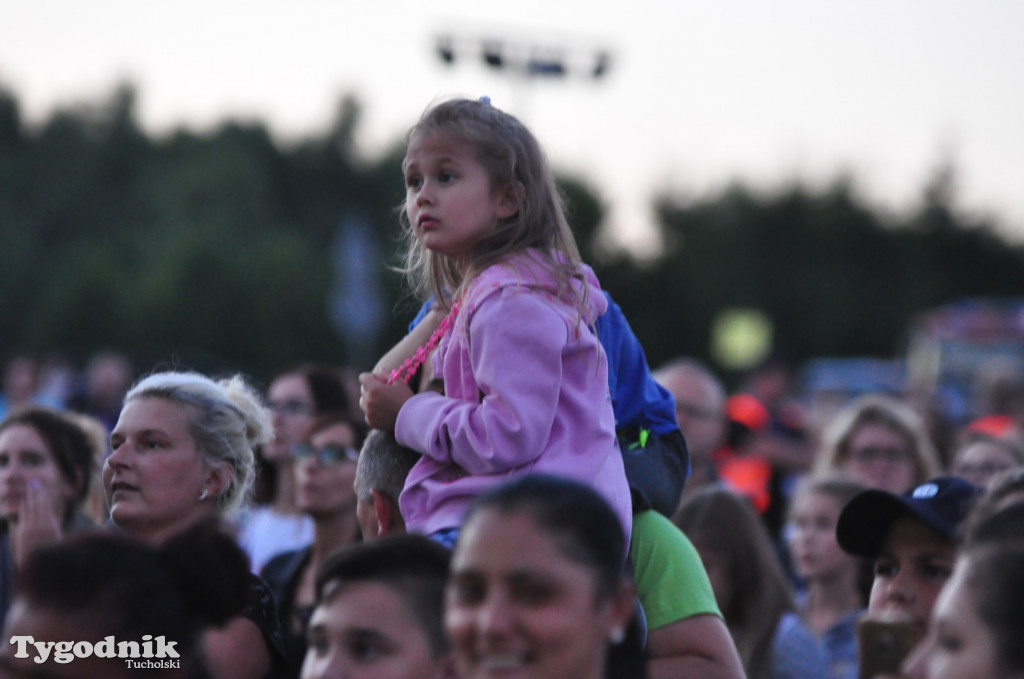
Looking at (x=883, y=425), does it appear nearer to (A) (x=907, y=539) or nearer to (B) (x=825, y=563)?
(B) (x=825, y=563)

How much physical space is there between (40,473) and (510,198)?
8.63 ft

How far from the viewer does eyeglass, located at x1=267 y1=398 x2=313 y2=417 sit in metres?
6.82

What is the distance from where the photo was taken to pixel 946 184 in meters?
61.3

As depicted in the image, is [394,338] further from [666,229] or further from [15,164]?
[15,164]

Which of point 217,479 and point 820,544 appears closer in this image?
point 217,479

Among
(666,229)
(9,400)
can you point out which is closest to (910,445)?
(9,400)

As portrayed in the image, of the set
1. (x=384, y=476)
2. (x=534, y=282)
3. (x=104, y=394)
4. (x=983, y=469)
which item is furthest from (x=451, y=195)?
(x=104, y=394)

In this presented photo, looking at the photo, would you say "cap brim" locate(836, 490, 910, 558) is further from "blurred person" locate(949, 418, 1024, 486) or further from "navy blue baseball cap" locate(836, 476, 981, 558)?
"blurred person" locate(949, 418, 1024, 486)

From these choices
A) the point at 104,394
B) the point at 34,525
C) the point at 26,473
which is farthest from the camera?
the point at 104,394

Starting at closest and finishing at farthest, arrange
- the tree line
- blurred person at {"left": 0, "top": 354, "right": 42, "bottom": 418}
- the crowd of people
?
the crowd of people, blurred person at {"left": 0, "top": 354, "right": 42, "bottom": 418}, the tree line

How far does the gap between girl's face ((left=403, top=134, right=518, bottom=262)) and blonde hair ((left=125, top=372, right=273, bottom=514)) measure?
126cm

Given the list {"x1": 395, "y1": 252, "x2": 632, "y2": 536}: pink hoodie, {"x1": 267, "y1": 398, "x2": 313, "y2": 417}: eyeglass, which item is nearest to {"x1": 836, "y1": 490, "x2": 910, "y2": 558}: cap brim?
{"x1": 395, "y1": 252, "x2": 632, "y2": 536}: pink hoodie

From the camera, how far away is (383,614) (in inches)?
111

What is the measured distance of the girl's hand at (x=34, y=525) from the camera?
14.8 ft
